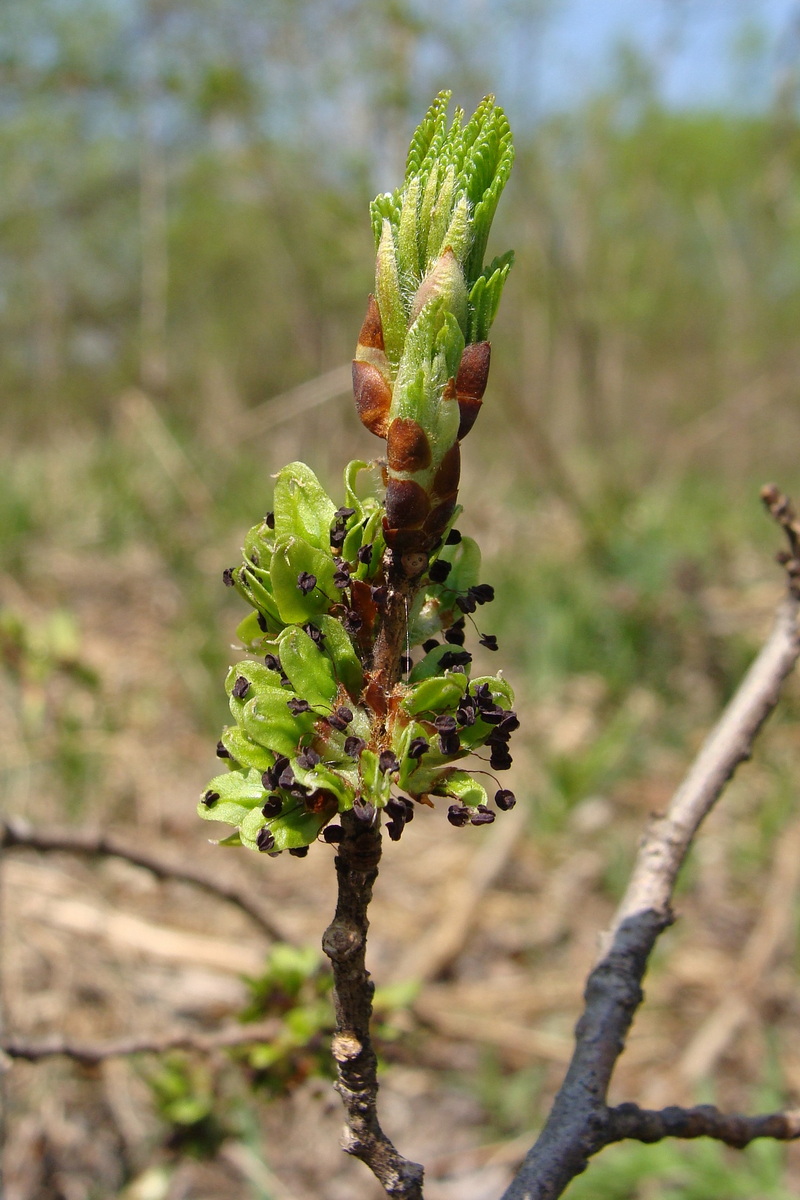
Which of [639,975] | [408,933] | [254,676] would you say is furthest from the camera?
[408,933]

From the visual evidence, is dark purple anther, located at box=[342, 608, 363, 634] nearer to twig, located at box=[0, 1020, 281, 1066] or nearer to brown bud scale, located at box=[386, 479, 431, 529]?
brown bud scale, located at box=[386, 479, 431, 529]

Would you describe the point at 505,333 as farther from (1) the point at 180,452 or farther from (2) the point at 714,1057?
(2) the point at 714,1057

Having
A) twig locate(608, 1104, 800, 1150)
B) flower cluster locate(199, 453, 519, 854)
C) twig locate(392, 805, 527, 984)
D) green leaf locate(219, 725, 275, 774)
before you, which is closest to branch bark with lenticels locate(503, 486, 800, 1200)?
twig locate(608, 1104, 800, 1150)

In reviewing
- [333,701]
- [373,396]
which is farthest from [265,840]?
[373,396]

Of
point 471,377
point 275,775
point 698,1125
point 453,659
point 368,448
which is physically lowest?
point 698,1125

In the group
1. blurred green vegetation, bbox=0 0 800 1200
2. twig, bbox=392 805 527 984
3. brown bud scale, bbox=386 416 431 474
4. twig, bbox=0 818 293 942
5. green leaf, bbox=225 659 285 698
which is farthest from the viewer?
blurred green vegetation, bbox=0 0 800 1200

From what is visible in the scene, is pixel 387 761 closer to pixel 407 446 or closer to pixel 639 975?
pixel 407 446
